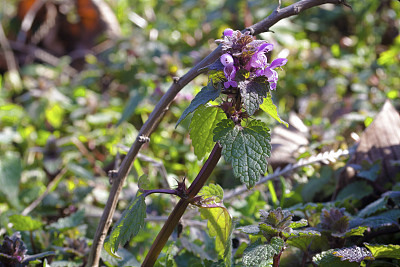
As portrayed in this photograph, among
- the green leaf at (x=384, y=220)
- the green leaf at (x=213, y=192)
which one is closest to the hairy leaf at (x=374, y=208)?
the green leaf at (x=384, y=220)

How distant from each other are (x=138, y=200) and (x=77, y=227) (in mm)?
599

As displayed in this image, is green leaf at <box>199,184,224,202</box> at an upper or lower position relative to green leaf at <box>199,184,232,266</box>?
upper

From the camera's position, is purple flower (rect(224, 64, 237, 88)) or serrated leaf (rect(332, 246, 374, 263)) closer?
purple flower (rect(224, 64, 237, 88))

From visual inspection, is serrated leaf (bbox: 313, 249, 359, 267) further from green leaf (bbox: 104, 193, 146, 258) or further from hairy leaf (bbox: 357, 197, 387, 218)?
green leaf (bbox: 104, 193, 146, 258)

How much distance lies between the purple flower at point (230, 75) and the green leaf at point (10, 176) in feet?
4.34

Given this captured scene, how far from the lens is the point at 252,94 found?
0.91 m

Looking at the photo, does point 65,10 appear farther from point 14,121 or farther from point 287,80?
point 287,80

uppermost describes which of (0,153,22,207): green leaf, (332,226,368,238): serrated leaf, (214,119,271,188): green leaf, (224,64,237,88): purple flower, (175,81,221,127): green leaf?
(224,64,237,88): purple flower

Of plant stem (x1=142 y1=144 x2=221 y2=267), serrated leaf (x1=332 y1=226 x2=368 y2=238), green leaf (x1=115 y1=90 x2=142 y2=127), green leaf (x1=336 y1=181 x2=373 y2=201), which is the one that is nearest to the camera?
plant stem (x1=142 y1=144 x2=221 y2=267)

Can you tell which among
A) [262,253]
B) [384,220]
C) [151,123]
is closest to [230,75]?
[151,123]

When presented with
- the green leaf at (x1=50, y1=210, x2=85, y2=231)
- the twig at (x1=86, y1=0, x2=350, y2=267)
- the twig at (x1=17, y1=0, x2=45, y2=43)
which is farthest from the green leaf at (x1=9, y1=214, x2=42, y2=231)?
the twig at (x1=17, y1=0, x2=45, y2=43)

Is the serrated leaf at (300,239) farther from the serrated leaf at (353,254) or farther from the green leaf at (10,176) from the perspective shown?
the green leaf at (10,176)

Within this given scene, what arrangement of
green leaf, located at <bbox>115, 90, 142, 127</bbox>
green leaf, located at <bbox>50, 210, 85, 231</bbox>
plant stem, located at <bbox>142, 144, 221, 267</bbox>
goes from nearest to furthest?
plant stem, located at <bbox>142, 144, 221, 267</bbox> → green leaf, located at <bbox>50, 210, 85, 231</bbox> → green leaf, located at <bbox>115, 90, 142, 127</bbox>

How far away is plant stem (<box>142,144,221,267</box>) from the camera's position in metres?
1.02
